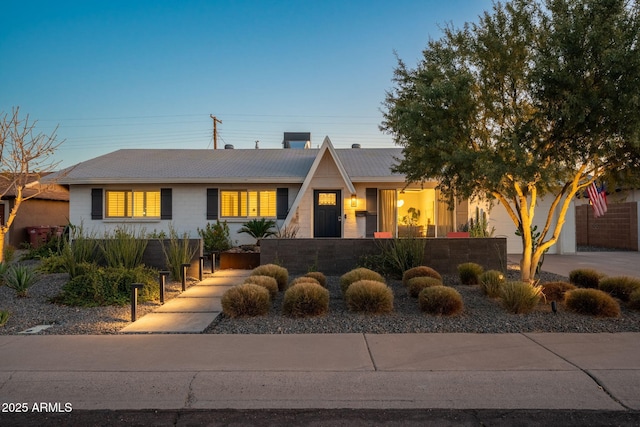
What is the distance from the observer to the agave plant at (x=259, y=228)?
15.9 metres

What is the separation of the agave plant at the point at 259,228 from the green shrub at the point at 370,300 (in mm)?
8400

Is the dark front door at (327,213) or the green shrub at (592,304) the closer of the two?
the green shrub at (592,304)

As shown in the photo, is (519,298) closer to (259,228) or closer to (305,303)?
(305,303)

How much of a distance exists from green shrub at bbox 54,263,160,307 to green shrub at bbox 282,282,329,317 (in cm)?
315

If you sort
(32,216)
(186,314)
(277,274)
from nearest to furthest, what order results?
1. (186,314)
2. (277,274)
3. (32,216)

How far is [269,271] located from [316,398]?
560 cm

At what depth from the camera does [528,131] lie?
27.3 ft

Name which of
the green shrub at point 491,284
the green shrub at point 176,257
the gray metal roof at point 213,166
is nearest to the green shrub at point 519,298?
the green shrub at point 491,284

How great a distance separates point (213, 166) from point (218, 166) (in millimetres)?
193

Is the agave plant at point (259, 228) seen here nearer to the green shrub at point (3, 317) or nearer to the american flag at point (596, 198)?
the green shrub at point (3, 317)

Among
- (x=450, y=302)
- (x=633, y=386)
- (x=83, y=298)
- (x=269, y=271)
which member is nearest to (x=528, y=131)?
(x=450, y=302)

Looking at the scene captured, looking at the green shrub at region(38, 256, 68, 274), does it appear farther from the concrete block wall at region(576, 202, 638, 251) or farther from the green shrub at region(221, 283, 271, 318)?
the concrete block wall at region(576, 202, 638, 251)

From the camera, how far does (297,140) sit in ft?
93.6

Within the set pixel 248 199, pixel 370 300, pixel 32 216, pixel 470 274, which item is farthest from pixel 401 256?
pixel 32 216
